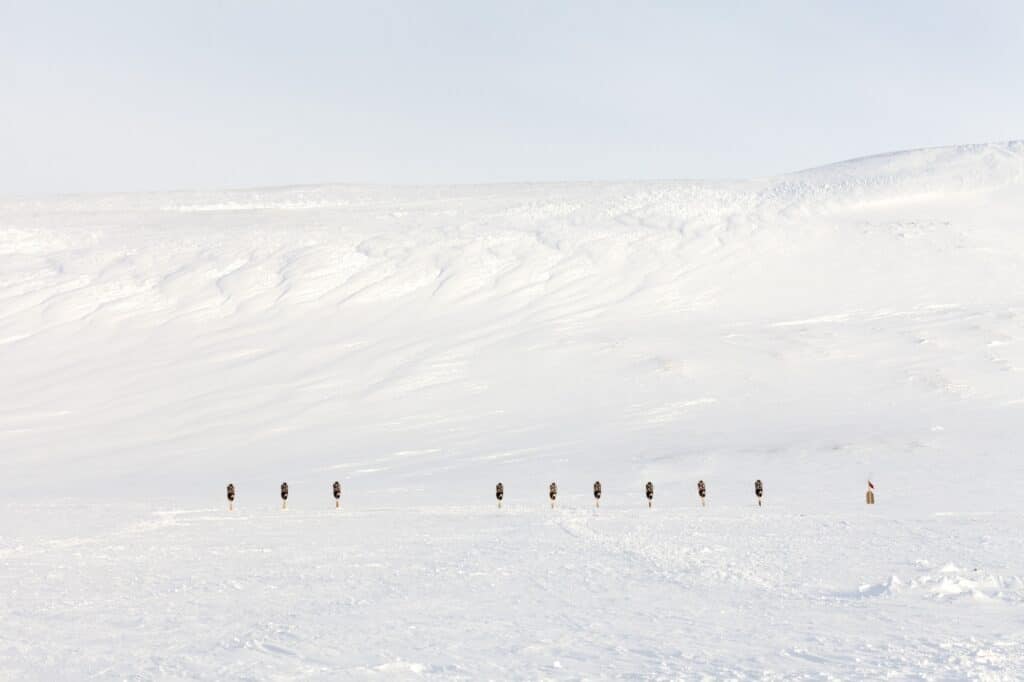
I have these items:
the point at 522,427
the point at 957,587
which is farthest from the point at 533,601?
the point at 522,427

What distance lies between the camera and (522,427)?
4519 cm

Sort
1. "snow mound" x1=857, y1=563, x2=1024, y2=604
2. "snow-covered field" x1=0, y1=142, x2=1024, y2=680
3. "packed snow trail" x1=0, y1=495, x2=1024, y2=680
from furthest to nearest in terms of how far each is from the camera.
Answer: "snow mound" x1=857, y1=563, x2=1024, y2=604, "snow-covered field" x1=0, y1=142, x2=1024, y2=680, "packed snow trail" x1=0, y1=495, x2=1024, y2=680

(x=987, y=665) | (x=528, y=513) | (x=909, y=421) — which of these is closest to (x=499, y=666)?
(x=987, y=665)

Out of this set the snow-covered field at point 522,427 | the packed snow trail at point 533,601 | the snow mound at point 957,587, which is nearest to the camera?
the packed snow trail at point 533,601

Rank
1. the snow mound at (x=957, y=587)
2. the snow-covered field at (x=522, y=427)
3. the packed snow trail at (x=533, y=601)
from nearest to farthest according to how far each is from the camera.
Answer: the packed snow trail at (x=533, y=601)
the snow-covered field at (x=522, y=427)
the snow mound at (x=957, y=587)

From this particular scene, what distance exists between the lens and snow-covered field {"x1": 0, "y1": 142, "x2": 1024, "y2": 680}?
12938 millimetres

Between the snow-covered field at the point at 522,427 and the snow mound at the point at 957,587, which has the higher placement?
the snow-covered field at the point at 522,427

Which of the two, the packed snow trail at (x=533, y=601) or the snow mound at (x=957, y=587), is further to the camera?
the snow mound at (x=957, y=587)

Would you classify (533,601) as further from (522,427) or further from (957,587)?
(522,427)

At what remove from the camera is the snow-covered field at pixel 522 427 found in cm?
1294

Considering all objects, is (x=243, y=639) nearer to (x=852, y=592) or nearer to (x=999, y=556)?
(x=852, y=592)

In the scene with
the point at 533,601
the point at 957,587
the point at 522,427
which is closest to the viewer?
the point at 957,587

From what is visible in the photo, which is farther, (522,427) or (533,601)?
(522,427)

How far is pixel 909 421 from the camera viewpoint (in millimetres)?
40500
